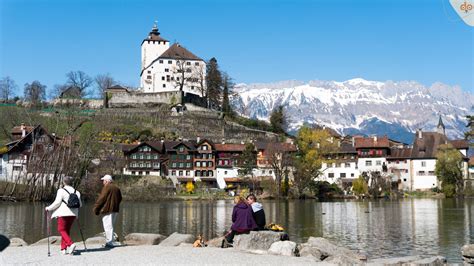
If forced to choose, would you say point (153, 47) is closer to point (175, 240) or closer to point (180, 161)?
point (180, 161)

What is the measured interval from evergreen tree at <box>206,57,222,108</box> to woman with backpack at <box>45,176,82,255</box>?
114m

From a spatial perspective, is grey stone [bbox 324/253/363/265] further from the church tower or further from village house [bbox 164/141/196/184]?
the church tower

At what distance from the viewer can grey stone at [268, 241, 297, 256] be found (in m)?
17.6

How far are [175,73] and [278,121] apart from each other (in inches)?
1063

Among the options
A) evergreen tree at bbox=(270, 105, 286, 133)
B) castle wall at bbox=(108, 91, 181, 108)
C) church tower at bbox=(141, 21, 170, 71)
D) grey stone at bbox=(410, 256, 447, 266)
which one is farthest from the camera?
church tower at bbox=(141, 21, 170, 71)

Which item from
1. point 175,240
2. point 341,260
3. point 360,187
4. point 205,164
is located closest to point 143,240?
point 175,240

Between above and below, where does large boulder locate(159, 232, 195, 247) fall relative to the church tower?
below

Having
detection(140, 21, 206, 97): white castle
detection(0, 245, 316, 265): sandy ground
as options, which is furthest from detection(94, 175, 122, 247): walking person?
detection(140, 21, 206, 97): white castle

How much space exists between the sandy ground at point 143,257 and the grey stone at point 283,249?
642 millimetres

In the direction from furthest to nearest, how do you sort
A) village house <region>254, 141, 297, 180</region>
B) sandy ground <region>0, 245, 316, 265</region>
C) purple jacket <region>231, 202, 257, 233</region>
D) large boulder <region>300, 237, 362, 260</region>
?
village house <region>254, 141, 297, 180</region> < purple jacket <region>231, 202, 257, 233</region> < large boulder <region>300, 237, 362, 260</region> < sandy ground <region>0, 245, 316, 265</region>

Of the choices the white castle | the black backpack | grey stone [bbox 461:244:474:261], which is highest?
the white castle

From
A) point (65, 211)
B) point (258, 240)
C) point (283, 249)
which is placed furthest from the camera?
point (258, 240)

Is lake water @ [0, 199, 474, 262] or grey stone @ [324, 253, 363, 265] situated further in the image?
lake water @ [0, 199, 474, 262]

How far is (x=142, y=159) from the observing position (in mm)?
100875
